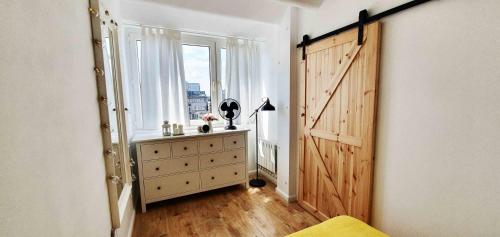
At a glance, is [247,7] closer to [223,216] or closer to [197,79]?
[197,79]

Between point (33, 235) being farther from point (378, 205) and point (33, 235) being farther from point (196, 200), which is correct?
point (196, 200)

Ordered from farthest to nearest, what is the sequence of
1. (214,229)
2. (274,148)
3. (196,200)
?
(274,148) → (196,200) → (214,229)

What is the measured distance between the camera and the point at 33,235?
590 millimetres

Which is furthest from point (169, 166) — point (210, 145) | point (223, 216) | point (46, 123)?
point (46, 123)

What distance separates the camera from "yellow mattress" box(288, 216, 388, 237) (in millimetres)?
1176

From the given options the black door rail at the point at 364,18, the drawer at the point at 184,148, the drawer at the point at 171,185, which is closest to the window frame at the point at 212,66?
the drawer at the point at 184,148

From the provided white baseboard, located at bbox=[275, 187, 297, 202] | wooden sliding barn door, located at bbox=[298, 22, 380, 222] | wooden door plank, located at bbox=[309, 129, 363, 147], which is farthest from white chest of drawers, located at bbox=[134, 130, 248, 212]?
wooden door plank, located at bbox=[309, 129, 363, 147]

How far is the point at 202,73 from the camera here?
304 centimetres

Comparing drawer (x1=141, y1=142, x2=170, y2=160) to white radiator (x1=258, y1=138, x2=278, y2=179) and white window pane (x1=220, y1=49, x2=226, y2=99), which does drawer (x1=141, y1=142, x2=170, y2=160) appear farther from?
white radiator (x1=258, y1=138, x2=278, y2=179)

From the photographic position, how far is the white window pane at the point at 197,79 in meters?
2.95

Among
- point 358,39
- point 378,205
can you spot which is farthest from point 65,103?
point 378,205

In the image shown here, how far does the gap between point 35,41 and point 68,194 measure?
569mm

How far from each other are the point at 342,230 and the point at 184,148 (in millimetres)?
1897

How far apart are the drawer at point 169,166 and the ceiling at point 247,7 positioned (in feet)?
5.63
